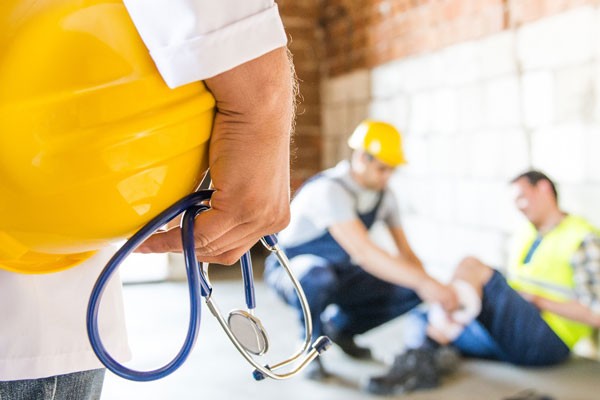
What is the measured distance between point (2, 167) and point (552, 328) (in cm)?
306

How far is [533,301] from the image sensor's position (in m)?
3.34

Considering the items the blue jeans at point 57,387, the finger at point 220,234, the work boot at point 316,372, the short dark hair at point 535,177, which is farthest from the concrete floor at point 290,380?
the finger at point 220,234

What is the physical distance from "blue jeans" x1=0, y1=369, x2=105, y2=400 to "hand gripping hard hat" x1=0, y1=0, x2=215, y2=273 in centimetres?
31

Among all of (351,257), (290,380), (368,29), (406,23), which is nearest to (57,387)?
(290,380)

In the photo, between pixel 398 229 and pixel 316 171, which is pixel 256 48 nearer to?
pixel 398 229

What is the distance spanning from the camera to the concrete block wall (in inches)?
134

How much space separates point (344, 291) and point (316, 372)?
506 mm

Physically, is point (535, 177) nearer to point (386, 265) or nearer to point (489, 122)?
point (489, 122)

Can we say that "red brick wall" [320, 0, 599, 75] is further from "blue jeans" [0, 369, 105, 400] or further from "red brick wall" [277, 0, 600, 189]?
"blue jeans" [0, 369, 105, 400]

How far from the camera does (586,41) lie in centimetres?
332

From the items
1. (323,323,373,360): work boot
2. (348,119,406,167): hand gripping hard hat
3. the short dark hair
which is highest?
Answer: (348,119,406,167): hand gripping hard hat

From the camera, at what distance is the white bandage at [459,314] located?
3387mm

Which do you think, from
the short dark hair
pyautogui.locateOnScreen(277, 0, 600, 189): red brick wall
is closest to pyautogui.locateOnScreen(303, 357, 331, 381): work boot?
pyautogui.locateOnScreen(277, 0, 600, 189): red brick wall

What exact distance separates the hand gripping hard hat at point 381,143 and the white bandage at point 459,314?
68 cm
